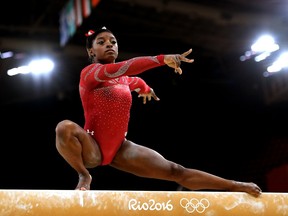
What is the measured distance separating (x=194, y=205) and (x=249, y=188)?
451mm

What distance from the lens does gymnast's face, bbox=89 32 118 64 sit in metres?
3.70

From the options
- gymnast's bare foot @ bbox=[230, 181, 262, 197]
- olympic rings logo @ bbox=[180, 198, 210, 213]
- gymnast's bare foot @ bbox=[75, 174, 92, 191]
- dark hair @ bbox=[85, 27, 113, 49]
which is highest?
dark hair @ bbox=[85, 27, 113, 49]

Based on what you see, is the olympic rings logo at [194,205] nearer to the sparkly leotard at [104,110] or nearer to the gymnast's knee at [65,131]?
the sparkly leotard at [104,110]

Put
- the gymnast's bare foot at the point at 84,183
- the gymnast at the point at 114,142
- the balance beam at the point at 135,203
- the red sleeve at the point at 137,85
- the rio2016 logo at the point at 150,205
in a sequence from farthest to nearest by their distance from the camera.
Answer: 1. the red sleeve at the point at 137,85
2. the gymnast at the point at 114,142
3. the gymnast's bare foot at the point at 84,183
4. the rio2016 logo at the point at 150,205
5. the balance beam at the point at 135,203

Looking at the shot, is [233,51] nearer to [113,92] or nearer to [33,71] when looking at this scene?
[33,71]

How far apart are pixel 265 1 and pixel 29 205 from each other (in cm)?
547

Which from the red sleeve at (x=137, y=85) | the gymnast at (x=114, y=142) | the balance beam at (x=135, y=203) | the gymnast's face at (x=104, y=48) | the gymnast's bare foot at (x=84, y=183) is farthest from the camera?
the red sleeve at (x=137, y=85)

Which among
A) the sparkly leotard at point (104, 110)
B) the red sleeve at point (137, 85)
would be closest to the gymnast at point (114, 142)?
the sparkly leotard at point (104, 110)

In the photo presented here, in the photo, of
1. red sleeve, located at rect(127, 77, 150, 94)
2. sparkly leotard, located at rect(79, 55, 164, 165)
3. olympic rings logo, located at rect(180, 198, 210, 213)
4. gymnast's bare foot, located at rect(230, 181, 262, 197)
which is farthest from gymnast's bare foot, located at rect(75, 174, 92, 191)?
gymnast's bare foot, located at rect(230, 181, 262, 197)

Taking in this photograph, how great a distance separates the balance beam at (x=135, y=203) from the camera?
2.89m

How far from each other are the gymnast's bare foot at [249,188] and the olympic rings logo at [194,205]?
0.36 meters

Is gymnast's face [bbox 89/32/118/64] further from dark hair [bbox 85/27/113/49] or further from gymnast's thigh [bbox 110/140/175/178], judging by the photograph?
gymnast's thigh [bbox 110/140/175/178]

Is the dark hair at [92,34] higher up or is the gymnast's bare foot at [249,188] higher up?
the dark hair at [92,34]

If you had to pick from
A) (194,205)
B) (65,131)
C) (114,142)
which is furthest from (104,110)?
(194,205)
